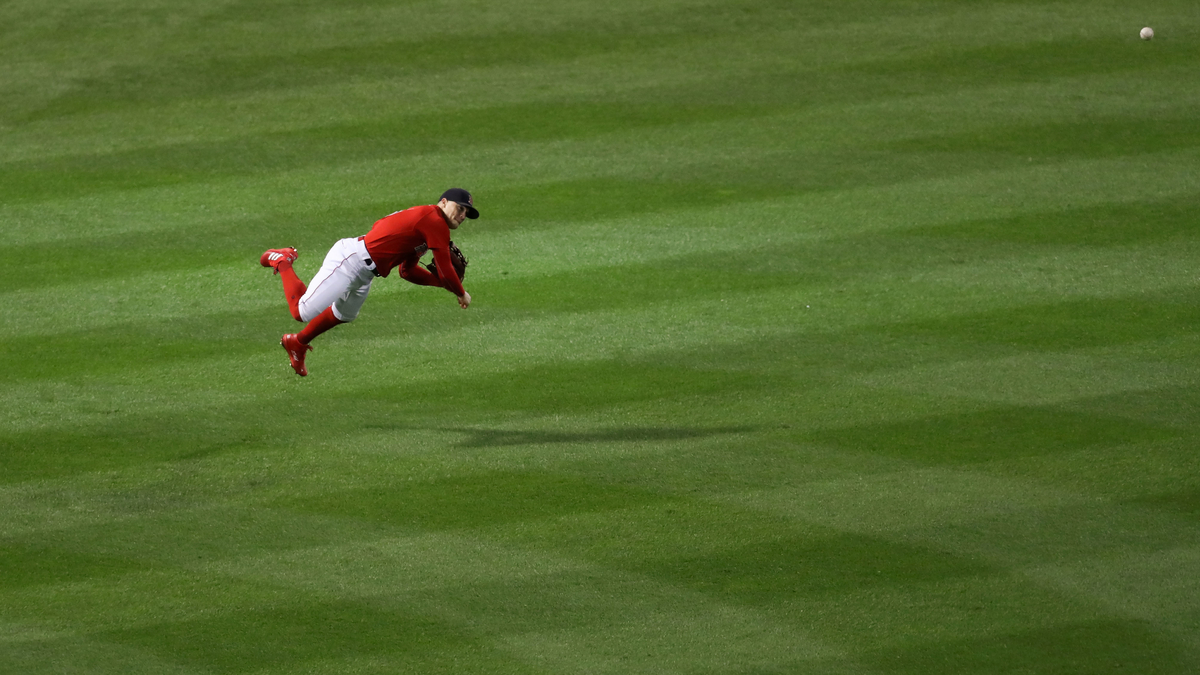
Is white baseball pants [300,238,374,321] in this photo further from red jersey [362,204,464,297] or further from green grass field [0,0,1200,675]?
green grass field [0,0,1200,675]

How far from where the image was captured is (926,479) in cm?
970

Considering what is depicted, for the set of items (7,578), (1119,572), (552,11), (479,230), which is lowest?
(1119,572)

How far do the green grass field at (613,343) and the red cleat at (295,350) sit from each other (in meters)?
0.37

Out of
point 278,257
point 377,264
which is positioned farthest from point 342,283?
point 278,257

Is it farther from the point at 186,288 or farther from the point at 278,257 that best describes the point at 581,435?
the point at 186,288

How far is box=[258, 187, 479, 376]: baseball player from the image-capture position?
397 inches

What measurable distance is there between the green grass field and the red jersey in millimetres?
1188

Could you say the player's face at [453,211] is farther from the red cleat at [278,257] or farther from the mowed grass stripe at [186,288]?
the mowed grass stripe at [186,288]

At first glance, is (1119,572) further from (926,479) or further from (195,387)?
(195,387)

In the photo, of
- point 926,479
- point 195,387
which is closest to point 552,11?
point 195,387

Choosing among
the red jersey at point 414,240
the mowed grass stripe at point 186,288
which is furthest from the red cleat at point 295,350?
the mowed grass stripe at point 186,288

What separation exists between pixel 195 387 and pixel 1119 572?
22.6ft

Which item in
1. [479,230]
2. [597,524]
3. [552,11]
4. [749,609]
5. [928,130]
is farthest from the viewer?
[552,11]

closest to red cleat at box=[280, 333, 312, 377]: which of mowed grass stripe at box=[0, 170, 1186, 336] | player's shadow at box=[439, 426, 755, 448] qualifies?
player's shadow at box=[439, 426, 755, 448]
